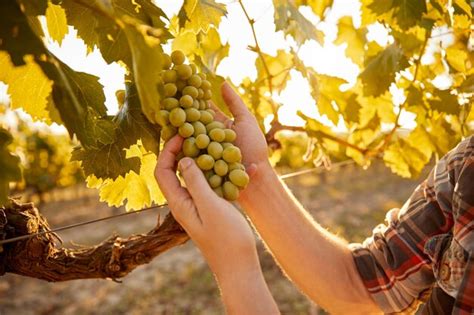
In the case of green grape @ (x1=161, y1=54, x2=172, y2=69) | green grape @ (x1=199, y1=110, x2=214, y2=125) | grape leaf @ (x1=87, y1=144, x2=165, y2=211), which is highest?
green grape @ (x1=161, y1=54, x2=172, y2=69)

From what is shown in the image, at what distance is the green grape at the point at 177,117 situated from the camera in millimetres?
1195

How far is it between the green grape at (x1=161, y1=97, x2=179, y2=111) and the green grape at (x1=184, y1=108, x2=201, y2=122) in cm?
3

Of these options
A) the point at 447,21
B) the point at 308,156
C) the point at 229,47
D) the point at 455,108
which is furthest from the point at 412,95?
the point at 229,47

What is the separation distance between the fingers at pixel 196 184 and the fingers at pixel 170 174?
58 millimetres

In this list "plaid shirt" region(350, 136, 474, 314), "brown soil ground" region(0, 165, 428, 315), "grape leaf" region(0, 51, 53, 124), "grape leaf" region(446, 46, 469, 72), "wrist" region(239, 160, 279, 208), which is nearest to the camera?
"grape leaf" region(0, 51, 53, 124)

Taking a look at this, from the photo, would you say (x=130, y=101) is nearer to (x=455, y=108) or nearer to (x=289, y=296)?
(x=455, y=108)

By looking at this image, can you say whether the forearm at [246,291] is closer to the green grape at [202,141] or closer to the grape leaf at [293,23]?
the green grape at [202,141]

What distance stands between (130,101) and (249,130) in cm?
37

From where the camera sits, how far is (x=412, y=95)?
2.32 metres

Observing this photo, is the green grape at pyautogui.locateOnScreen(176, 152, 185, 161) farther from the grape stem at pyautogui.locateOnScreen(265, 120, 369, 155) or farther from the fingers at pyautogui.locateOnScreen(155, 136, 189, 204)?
the grape stem at pyautogui.locateOnScreen(265, 120, 369, 155)

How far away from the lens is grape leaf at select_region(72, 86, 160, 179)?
1.30 m

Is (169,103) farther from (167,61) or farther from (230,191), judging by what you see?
(230,191)

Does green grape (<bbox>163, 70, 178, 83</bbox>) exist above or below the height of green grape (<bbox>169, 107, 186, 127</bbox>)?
above

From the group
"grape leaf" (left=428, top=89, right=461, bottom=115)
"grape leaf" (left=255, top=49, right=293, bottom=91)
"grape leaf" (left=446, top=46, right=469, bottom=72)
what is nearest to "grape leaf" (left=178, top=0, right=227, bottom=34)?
"grape leaf" (left=255, top=49, right=293, bottom=91)
